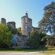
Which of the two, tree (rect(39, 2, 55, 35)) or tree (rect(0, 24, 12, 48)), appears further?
tree (rect(0, 24, 12, 48))

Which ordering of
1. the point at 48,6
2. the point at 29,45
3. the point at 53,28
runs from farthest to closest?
1. the point at 29,45
2. the point at 48,6
3. the point at 53,28

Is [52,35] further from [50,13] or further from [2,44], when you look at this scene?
[2,44]

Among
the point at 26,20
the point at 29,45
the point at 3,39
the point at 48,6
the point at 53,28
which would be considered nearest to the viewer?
the point at 53,28

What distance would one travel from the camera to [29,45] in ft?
266

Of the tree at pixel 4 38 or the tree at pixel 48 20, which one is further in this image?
the tree at pixel 4 38

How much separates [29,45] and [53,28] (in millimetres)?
44710

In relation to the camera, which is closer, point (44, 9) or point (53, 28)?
point (53, 28)

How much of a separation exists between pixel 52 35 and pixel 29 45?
4446 centimetres

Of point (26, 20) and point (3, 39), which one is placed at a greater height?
point (26, 20)

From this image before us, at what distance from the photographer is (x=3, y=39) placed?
2753 inches

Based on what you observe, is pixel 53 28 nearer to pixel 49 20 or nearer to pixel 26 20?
pixel 49 20

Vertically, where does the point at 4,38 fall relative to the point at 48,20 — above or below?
below

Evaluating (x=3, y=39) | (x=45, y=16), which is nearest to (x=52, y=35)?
(x=45, y=16)

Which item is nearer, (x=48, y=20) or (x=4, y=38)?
(x=48, y=20)
